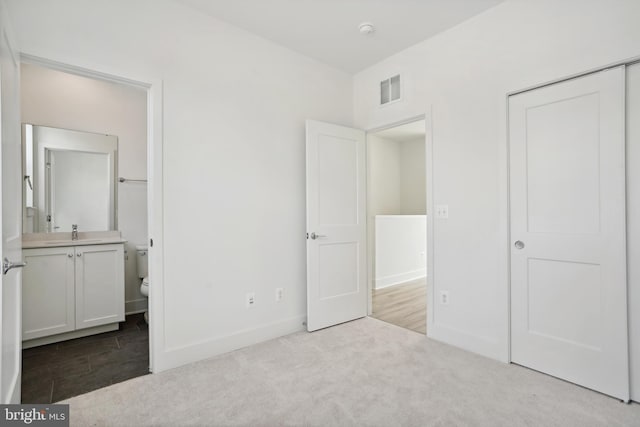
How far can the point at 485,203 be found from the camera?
2.46 metres

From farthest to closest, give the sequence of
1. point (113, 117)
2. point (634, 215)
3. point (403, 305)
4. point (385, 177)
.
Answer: point (385, 177), point (403, 305), point (113, 117), point (634, 215)

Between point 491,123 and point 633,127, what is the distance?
80cm

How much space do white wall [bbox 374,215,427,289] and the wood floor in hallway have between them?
6.8 inches

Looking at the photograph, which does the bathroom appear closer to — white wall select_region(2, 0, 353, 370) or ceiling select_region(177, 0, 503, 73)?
white wall select_region(2, 0, 353, 370)

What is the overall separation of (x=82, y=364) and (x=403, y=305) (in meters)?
3.16

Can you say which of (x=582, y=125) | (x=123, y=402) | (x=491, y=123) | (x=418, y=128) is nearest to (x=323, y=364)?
(x=123, y=402)

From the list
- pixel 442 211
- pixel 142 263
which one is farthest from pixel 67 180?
pixel 442 211

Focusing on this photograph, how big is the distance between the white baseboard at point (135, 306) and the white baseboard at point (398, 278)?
307 cm

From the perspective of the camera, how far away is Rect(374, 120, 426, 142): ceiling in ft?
16.2

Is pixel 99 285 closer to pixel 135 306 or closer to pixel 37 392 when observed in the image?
pixel 135 306

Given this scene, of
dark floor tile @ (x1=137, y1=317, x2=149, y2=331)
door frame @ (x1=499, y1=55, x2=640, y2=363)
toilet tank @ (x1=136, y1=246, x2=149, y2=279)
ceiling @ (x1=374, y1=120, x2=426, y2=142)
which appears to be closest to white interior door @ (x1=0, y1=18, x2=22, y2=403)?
dark floor tile @ (x1=137, y1=317, x2=149, y2=331)

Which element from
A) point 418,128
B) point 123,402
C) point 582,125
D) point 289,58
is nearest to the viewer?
point 123,402

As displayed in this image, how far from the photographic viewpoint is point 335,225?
3139 mm

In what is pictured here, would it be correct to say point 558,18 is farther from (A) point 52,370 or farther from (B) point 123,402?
(A) point 52,370
